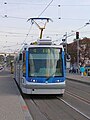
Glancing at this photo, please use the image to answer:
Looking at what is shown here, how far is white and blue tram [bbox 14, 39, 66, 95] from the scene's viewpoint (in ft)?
60.5

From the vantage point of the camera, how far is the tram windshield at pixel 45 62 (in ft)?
61.6

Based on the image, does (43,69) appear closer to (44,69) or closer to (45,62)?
(44,69)

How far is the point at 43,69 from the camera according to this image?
18.8 meters

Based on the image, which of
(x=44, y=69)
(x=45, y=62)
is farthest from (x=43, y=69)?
(x=45, y=62)

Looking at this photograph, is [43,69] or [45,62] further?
[45,62]

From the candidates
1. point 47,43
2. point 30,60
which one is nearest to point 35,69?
point 30,60

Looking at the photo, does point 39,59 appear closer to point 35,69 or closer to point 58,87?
point 35,69

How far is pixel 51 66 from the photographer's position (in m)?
19.0

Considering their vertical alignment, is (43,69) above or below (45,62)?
below

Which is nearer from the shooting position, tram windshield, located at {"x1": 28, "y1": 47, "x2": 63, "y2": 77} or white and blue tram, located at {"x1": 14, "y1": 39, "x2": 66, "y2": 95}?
white and blue tram, located at {"x1": 14, "y1": 39, "x2": 66, "y2": 95}

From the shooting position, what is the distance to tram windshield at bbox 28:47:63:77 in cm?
1876

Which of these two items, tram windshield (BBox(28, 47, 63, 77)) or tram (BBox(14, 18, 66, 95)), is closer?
tram (BBox(14, 18, 66, 95))

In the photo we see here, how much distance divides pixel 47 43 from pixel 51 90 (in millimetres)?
2805

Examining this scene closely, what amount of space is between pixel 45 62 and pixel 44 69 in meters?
0.40
